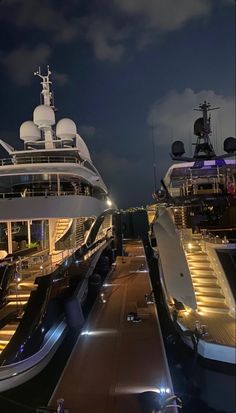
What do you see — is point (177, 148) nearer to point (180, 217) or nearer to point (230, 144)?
point (230, 144)

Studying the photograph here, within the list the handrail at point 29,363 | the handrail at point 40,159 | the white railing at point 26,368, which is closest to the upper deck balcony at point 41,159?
the handrail at point 40,159

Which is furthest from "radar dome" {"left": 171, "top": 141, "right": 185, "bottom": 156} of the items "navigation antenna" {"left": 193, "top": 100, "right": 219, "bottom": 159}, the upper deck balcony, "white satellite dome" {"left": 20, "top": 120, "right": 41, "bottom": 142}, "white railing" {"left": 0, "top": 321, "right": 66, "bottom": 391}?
"white satellite dome" {"left": 20, "top": 120, "right": 41, "bottom": 142}

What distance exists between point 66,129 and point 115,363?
1353cm

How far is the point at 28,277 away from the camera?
26.5ft

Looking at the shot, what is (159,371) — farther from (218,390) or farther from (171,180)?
(171,180)

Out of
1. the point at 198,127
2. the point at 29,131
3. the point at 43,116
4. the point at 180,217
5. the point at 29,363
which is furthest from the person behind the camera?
the point at 29,131

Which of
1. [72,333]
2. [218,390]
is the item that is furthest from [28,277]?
[218,390]

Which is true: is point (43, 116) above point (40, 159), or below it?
above

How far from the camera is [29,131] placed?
16.8 m

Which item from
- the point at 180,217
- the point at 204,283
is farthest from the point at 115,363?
the point at 180,217

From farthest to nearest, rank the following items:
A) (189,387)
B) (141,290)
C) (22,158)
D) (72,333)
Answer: (22,158) → (141,290) → (72,333) → (189,387)

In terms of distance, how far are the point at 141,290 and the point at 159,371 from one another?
509 centimetres

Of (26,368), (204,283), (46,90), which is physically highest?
(46,90)

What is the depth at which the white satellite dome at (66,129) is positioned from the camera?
55.9ft
